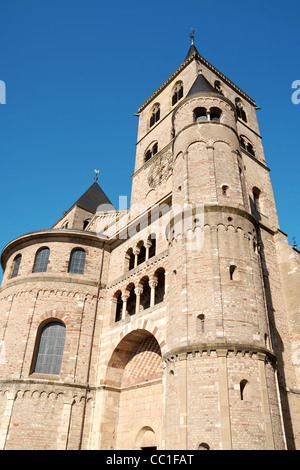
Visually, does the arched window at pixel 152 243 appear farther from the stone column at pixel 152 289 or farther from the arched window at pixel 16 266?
the arched window at pixel 16 266

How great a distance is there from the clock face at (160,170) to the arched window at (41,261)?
827cm

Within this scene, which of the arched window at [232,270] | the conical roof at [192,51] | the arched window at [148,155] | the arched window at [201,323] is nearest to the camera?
the arched window at [201,323]

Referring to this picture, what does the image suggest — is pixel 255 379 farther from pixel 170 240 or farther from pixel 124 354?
pixel 124 354

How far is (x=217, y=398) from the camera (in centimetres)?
Answer: 1292

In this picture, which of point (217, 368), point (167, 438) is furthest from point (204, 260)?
point (167, 438)

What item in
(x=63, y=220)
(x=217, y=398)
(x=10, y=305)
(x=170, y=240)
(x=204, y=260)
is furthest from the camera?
(x=63, y=220)

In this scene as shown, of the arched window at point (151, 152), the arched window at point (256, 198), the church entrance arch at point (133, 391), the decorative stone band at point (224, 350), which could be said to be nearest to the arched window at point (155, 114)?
the arched window at point (151, 152)

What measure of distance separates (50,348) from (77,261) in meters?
5.62

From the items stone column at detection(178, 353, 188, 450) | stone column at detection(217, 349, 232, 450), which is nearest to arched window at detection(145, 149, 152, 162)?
stone column at detection(178, 353, 188, 450)

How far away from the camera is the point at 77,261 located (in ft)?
79.9

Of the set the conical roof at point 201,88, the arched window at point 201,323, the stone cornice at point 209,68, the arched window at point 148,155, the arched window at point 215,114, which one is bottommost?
the arched window at point 201,323

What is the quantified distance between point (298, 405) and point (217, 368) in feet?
18.7

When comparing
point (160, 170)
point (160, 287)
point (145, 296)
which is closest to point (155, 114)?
point (160, 170)

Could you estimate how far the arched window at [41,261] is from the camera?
23737 mm
